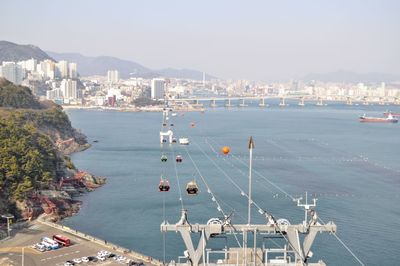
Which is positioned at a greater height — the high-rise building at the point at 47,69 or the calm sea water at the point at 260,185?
the high-rise building at the point at 47,69

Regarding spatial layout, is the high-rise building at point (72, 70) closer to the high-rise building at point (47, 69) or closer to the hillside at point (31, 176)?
the high-rise building at point (47, 69)

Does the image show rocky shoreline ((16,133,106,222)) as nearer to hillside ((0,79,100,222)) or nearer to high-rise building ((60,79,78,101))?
hillside ((0,79,100,222))

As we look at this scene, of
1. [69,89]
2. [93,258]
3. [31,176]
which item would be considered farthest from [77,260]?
[69,89]

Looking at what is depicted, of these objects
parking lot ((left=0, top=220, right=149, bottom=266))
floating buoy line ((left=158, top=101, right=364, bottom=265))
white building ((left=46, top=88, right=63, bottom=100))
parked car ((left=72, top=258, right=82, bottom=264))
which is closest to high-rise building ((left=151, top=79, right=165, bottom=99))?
white building ((left=46, top=88, right=63, bottom=100))

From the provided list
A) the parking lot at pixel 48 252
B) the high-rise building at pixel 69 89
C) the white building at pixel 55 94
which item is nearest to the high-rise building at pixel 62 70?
the high-rise building at pixel 69 89

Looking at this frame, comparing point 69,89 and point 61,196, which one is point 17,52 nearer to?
point 69,89

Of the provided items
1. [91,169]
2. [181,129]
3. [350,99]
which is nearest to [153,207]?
[91,169]
